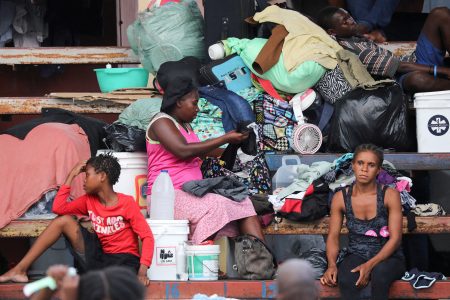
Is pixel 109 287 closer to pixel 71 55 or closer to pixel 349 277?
pixel 349 277

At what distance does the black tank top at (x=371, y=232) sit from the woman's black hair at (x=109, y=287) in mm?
3671

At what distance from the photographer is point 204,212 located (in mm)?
8047

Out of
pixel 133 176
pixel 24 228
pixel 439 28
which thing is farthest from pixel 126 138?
pixel 439 28

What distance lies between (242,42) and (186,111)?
1.26 meters

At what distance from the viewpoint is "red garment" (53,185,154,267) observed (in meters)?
7.68

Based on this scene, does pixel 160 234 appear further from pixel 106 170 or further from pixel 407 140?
pixel 407 140

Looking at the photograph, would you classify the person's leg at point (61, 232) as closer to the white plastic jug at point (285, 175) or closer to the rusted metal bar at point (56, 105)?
the white plastic jug at point (285, 175)

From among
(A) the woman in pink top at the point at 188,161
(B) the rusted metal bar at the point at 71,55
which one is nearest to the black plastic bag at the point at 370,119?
(A) the woman in pink top at the point at 188,161

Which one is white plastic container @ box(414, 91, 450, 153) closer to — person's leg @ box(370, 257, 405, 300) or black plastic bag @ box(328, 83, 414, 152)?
black plastic bag @ box(328, 83, 414, 152)

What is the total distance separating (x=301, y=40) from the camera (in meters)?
9.22

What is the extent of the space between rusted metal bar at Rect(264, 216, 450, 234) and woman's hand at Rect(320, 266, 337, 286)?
635mm

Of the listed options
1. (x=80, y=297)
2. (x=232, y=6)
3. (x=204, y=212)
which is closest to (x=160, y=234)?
(x=204, y=212)

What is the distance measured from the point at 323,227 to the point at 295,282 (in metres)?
4.31

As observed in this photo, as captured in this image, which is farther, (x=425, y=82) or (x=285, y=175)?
(x=425, y=82)
